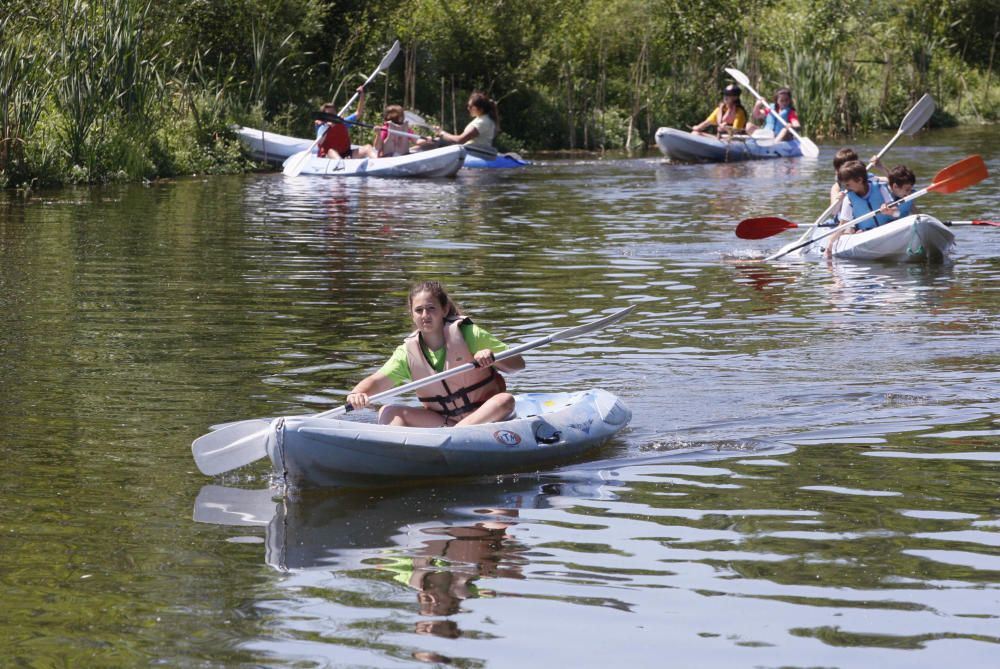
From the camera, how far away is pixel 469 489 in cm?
621

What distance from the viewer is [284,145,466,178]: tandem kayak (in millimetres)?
21812

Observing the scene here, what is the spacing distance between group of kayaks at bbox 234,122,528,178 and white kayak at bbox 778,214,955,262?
9.51m

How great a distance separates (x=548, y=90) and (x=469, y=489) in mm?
23453

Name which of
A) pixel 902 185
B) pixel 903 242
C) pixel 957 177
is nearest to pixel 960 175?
pixel 957 177

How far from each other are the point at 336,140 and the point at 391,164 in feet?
3.71

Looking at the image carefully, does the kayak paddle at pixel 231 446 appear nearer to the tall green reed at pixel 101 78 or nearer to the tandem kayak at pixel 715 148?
the tall green reed at pixel 101 78

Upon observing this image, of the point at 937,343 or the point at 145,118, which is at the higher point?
the point at 145,118

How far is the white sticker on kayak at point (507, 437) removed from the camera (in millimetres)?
6352

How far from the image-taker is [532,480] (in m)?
6.39

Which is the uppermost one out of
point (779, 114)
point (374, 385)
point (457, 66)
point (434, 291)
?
point (457, 66)

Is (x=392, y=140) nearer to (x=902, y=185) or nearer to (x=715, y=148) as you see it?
(x=715, y=148)

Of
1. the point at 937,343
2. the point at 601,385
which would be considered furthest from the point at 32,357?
the point at 937,343

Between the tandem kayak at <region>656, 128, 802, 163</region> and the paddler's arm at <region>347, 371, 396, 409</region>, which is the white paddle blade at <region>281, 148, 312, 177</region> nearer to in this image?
the tandem kayak at <region>656, 128, 802, 163</region>

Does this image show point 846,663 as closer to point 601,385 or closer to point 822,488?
point 822,488
